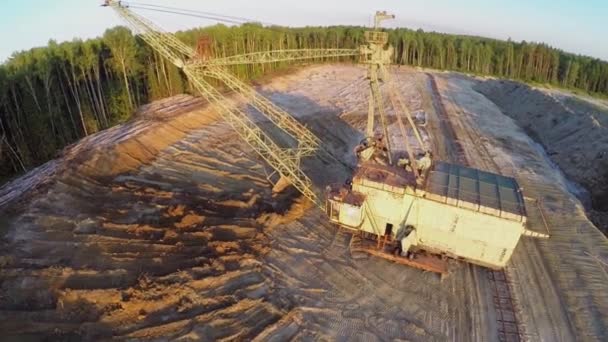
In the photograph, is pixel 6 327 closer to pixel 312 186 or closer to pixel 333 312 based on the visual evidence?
pixel 333 312

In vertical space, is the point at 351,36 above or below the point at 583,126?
above

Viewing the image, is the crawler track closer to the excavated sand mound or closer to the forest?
the excavated sand mound

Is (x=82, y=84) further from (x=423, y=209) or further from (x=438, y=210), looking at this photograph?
(x=438, y=210)

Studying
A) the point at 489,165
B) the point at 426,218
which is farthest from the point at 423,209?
the point at 489,165

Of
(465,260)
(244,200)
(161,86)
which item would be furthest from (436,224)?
(161,86)

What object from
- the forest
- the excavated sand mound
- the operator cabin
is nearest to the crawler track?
the operator cabin

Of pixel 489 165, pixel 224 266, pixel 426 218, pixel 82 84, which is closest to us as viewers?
pixel 224 266

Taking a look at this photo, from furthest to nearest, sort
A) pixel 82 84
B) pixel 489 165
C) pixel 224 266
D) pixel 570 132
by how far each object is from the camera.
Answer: pixel 82 84 → pixel 570 132 → pixel 489 165 → pixel 224 266
